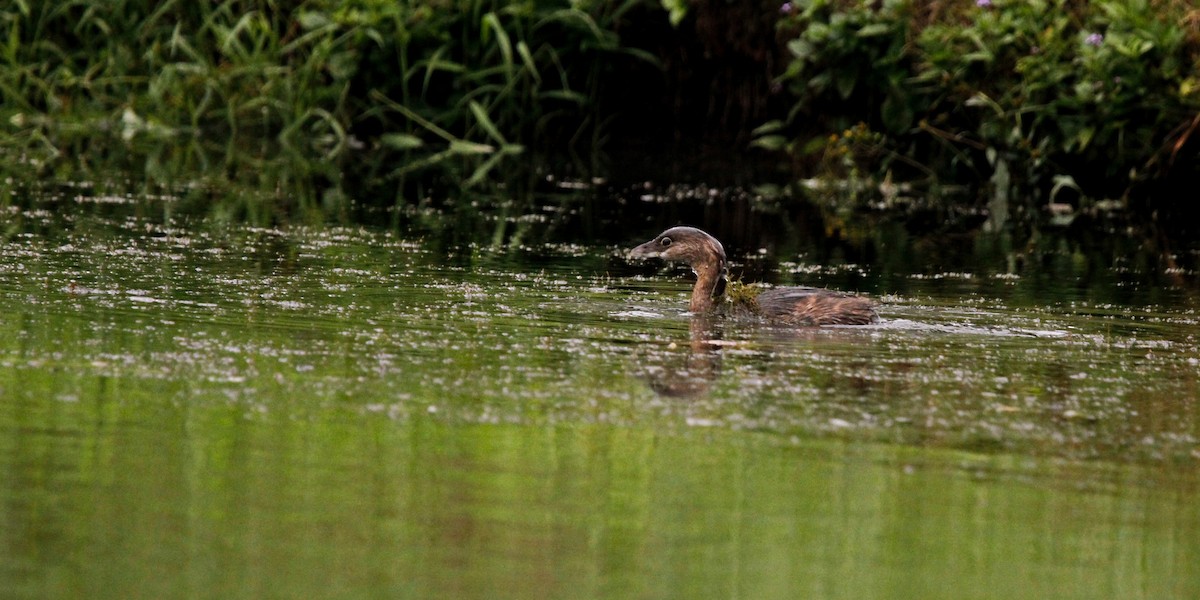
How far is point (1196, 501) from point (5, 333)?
4.10 meters

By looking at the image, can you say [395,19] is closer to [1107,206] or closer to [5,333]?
[1107,206]

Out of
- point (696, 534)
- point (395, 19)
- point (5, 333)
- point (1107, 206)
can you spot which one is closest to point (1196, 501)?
point (696, 534)

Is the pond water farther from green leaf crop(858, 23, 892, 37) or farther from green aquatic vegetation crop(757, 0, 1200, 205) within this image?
green leaf crop(858, 23, 892, 37)

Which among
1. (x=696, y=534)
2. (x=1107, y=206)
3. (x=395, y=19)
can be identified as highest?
(x=395, y=19)

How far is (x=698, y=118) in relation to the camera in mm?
A: 18219

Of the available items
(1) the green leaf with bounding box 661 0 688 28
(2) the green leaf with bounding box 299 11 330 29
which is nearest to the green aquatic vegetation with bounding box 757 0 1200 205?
(1) the green leaf with bounding box 661 0 688 28

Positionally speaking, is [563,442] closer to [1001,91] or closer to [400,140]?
[1001,91]

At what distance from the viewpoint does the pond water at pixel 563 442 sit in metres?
4.43

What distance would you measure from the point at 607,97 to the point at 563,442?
1301 centimetres

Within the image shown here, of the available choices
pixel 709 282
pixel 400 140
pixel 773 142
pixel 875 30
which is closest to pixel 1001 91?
pixel 875 30

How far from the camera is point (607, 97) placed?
18406 mm

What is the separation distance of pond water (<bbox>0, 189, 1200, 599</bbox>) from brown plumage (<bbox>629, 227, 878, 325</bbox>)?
15 cm

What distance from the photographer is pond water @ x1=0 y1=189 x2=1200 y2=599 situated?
4434 millimetres

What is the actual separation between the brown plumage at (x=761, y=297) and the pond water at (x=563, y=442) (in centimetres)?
15
